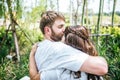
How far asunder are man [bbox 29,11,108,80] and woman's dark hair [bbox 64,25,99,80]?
0.14 ft

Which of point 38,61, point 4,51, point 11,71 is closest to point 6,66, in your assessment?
point 11,71

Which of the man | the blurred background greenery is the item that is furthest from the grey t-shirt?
the blurred background greenery

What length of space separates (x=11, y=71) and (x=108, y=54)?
2.09 meters

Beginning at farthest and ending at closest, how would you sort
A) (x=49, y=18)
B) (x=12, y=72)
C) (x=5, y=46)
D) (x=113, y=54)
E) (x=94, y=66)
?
(x=5, y=46) < (x=113, y=54) < (x=12, y=72) < (x=49, y=18) < (x=94, y=66)

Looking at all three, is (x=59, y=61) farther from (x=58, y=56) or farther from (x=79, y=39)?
(x=79, y=39)

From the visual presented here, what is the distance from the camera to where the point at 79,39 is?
2105 millimetres

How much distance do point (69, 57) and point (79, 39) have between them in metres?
0.13

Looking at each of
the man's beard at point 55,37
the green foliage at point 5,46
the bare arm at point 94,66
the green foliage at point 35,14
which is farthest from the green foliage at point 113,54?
the bare arm at point 94,66

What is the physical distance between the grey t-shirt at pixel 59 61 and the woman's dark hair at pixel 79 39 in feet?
0.12

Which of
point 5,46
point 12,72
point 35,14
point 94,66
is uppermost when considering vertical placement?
point 94,66

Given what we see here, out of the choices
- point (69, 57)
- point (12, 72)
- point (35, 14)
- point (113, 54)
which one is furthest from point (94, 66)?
point (35, 14)

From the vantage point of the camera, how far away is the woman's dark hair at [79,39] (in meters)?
2.10

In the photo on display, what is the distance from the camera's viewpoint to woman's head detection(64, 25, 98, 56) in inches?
82.7

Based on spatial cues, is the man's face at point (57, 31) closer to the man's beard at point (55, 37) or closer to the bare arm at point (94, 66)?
the man's beard at point (55, 37)
